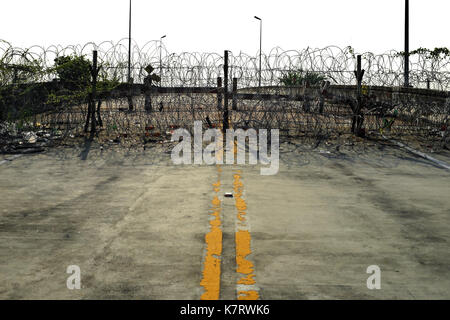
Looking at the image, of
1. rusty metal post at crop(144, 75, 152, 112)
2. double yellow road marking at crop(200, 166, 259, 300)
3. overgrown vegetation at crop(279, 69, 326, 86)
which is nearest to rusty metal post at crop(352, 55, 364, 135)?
overgrown vegetation at crop(279, 69, 326, 86)

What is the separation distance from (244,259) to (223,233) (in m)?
0.97

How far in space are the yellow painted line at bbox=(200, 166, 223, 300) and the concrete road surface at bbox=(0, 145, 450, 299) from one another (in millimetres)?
12

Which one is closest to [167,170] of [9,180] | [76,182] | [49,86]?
[76,182]

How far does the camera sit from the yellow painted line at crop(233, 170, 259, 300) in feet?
15.4

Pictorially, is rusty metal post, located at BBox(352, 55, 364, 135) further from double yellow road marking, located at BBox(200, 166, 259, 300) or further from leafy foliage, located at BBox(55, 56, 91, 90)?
double yellow road marking, located at BBox(200, 166, 259, 300)

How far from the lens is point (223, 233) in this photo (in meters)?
6.51

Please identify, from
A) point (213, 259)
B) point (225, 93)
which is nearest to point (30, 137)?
point (225, 93)

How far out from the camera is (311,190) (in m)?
9.30

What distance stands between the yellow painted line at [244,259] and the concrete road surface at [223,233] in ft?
0.06

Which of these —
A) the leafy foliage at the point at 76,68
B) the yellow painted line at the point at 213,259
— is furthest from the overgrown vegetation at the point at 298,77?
the yellow painted line at the point at 213,259

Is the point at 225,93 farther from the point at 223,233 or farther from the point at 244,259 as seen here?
the point at 244,259

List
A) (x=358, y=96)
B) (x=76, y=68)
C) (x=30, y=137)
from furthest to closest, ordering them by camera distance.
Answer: (x=76, y=68), (x=358, y=96), (x=30, y=137)
